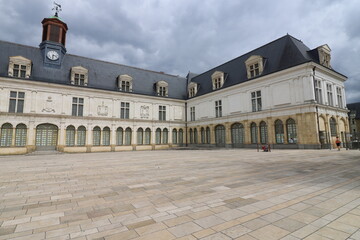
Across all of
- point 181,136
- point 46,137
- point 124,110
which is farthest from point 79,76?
point 181,136

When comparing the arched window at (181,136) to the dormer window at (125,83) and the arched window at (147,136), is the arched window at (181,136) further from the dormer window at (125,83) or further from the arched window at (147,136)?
the dormer window at (125,83)

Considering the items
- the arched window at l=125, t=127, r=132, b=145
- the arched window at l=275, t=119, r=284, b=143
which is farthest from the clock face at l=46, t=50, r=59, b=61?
the arched window at l=275, t=119, r=284, b=143

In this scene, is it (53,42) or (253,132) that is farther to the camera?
(53,42)

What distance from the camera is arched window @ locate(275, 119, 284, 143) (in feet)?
76.9

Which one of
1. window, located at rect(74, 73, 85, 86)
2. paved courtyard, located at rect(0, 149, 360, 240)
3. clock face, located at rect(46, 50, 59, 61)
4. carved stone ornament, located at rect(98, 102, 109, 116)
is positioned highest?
clock face, located at rect(46, 50, 59, 61)

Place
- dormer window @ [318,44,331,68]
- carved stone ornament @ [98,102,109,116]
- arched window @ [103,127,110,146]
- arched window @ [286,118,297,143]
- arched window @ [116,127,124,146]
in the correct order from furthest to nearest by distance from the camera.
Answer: arched window @ [116,127,124,146]
carved stone ornament @ [98,102,109,116]
arched window @ [103,127,110,146]
dormer window @ [318,44,331,68]
arched window @ [286,118,297,143]

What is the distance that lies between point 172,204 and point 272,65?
2644 cm

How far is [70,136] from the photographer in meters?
26.8

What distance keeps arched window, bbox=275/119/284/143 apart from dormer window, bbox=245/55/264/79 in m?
7.56

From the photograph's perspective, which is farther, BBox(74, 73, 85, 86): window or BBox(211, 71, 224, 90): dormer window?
BBox(211, 71, 224, 90): dormer window

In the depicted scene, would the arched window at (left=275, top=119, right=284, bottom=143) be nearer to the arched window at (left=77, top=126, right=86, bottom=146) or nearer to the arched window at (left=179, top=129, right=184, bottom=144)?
the arched window at (left=179, top=129, right=184, bottom=144)

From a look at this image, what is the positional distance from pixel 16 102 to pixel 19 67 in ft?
15.7

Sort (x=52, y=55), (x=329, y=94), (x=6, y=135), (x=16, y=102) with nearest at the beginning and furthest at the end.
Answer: (x=6, y=135), (x=16, y=102), (x=329, y=94), (x=52, y=55)

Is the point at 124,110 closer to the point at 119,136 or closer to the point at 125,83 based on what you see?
the point at 119,136
